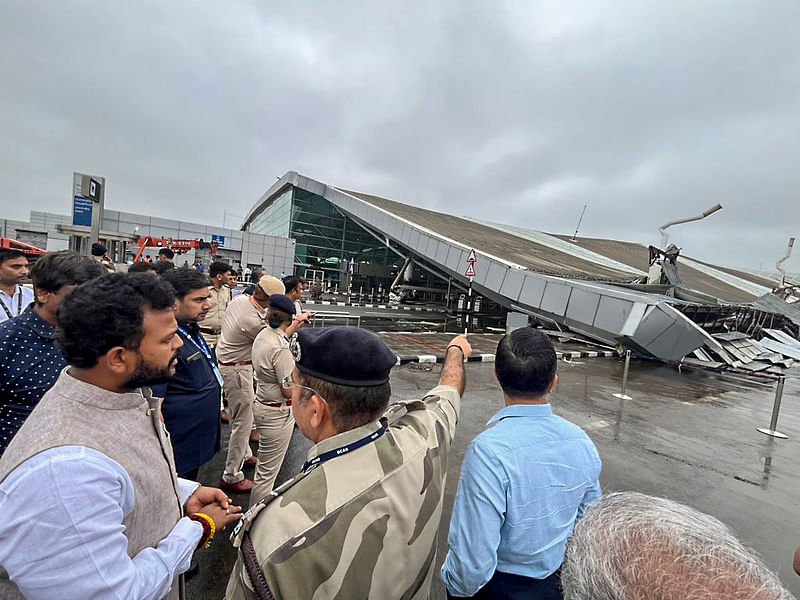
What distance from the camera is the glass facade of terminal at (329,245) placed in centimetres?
3384

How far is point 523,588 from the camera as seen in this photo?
1.44 metres

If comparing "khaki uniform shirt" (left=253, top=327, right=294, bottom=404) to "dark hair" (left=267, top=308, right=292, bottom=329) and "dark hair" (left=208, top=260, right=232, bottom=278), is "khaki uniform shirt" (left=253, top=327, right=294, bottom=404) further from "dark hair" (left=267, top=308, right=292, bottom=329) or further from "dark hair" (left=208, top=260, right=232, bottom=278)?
"dark hair" (left=208, top=260, right=232, bottom=278)

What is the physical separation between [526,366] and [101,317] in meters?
1.57

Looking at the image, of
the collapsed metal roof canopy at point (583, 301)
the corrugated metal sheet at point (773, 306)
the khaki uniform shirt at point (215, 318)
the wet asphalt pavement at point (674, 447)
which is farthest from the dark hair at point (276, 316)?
the corrugated metal sheet at point (773, 306)

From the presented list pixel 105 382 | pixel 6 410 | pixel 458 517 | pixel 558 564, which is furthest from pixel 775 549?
pixel 6 410

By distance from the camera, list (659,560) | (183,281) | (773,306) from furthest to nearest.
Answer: (773,306) → (183,281) → (659,560)

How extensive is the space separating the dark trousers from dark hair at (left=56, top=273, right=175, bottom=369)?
5.44 feet

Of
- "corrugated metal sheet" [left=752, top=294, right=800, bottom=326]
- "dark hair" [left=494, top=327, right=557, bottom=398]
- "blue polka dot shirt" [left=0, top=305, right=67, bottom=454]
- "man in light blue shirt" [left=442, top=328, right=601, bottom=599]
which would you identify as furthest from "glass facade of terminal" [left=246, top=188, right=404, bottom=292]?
"man in light blue shirt" [left=442, top=328, right=601, bottom=599]

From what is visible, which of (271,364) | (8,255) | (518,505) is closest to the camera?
(518,505)

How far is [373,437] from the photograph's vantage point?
3.76ft

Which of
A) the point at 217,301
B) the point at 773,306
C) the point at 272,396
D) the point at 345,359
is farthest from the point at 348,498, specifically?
the point at 773,306

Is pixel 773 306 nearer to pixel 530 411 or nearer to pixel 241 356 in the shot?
pixel 530 411

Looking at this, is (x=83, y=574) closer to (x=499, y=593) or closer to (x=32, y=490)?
(x=32, y=490)

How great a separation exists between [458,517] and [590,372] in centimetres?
872
